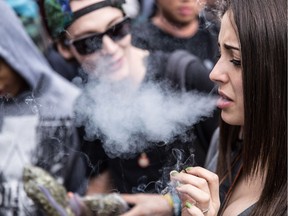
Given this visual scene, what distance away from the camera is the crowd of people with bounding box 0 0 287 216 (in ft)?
4.71

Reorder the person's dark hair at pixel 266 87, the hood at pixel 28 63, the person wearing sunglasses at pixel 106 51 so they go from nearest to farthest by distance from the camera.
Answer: the person's dark hair at pixel 266 87 → the person wearing sunglasses at pixel 106 51 → the hood at pixel 28 63

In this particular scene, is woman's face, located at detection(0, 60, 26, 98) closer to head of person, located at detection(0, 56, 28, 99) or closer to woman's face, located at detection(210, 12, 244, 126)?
head of person, located at detection(0, 56, 28, 99)

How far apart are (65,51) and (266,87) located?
1.12m

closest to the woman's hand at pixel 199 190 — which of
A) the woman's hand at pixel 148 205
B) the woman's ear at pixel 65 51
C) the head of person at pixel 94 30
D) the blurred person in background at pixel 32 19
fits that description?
the woman's hand at pixel 148 205

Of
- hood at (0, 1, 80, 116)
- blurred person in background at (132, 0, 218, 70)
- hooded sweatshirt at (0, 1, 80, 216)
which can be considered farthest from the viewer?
blurred person in background at (132, 0, 218, 70)

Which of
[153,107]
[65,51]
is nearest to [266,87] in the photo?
[153,107]

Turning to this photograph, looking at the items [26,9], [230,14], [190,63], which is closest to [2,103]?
[230,14]

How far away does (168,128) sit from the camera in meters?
1.74

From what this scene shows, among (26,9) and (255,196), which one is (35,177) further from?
(26,9)

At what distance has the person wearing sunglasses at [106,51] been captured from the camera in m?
1.80

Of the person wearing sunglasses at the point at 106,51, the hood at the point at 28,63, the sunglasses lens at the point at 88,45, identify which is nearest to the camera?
the person wearing sunglasses at the point at 106,51

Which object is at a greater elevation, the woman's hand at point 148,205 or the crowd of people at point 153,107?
the crowd of people at point 153,107

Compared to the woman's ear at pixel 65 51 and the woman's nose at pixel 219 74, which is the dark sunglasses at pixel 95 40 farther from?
the woman's nose at pixel 219 74

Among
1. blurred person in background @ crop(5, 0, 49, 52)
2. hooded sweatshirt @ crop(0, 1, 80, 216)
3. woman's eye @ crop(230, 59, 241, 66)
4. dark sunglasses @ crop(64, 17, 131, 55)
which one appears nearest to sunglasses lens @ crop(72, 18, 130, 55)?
dark sunglasses @ crop(64, 17, 131, 55)
